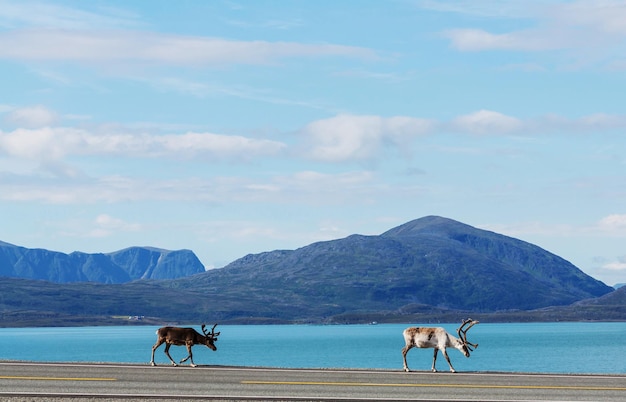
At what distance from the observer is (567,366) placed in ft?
557

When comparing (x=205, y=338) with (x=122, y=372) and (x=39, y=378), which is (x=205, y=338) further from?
(x=39, y=378)

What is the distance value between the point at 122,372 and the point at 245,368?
6.04 meters

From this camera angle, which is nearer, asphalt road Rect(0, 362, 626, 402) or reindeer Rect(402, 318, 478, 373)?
asphalt road Rect(0, 362, 626, 402)

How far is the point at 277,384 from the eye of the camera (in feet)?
126

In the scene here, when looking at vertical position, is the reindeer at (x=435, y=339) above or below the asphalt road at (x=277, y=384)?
above

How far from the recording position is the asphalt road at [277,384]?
117 ft

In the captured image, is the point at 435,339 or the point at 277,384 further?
the point at 435,339

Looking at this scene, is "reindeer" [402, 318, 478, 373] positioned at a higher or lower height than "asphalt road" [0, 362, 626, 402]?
higher

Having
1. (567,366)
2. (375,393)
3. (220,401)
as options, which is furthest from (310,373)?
(567,366)

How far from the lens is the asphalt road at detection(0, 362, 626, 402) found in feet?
117

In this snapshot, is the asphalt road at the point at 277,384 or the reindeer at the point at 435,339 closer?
the asphalt road at the point at 277,384

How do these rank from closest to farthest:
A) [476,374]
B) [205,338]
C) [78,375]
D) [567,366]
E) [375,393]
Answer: [375,393], [78,375], [476,374], [205,338], [567,366]

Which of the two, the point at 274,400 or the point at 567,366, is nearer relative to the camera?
the point at 274,400

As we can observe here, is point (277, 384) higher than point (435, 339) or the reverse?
the reverse
